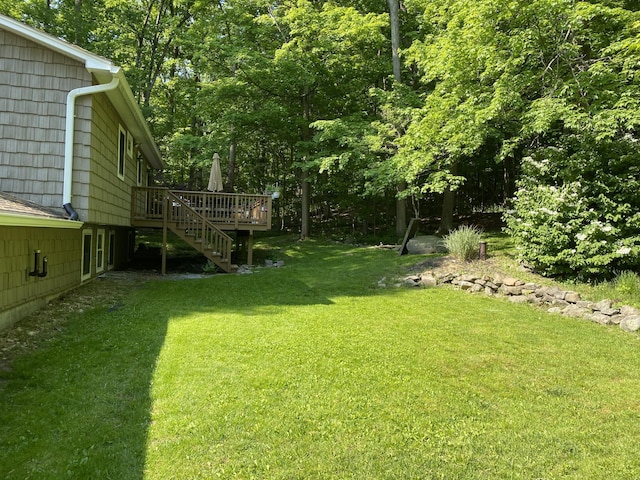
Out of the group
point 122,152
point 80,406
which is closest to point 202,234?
point 122,152

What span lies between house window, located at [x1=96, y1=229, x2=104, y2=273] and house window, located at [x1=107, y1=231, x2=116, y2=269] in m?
0.80

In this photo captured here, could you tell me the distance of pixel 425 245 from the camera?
12.3 metres

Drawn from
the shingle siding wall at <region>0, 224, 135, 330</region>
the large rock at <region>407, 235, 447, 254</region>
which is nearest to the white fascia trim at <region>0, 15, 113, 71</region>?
the shingle siding wall at <region>0, 224, 135, 330</region>

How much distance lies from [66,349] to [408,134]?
10584mm

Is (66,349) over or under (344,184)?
under

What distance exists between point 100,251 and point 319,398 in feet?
29.3

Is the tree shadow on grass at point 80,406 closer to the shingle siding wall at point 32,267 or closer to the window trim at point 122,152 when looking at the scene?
the shingle siding wall at point 32,267

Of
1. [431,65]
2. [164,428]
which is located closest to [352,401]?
[164,428]

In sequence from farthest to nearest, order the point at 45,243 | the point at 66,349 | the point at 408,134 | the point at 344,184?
1. the point at 344,184
2. the point at 408,134
3. the point at 45,243
4. the point at 66,349

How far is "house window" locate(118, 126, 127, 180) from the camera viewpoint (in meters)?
9.54

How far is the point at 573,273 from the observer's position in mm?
8320

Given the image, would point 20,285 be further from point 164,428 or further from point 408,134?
point 408,134

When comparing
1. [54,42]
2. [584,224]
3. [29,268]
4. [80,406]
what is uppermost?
[54,42]

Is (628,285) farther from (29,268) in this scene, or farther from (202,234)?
(29,268)
